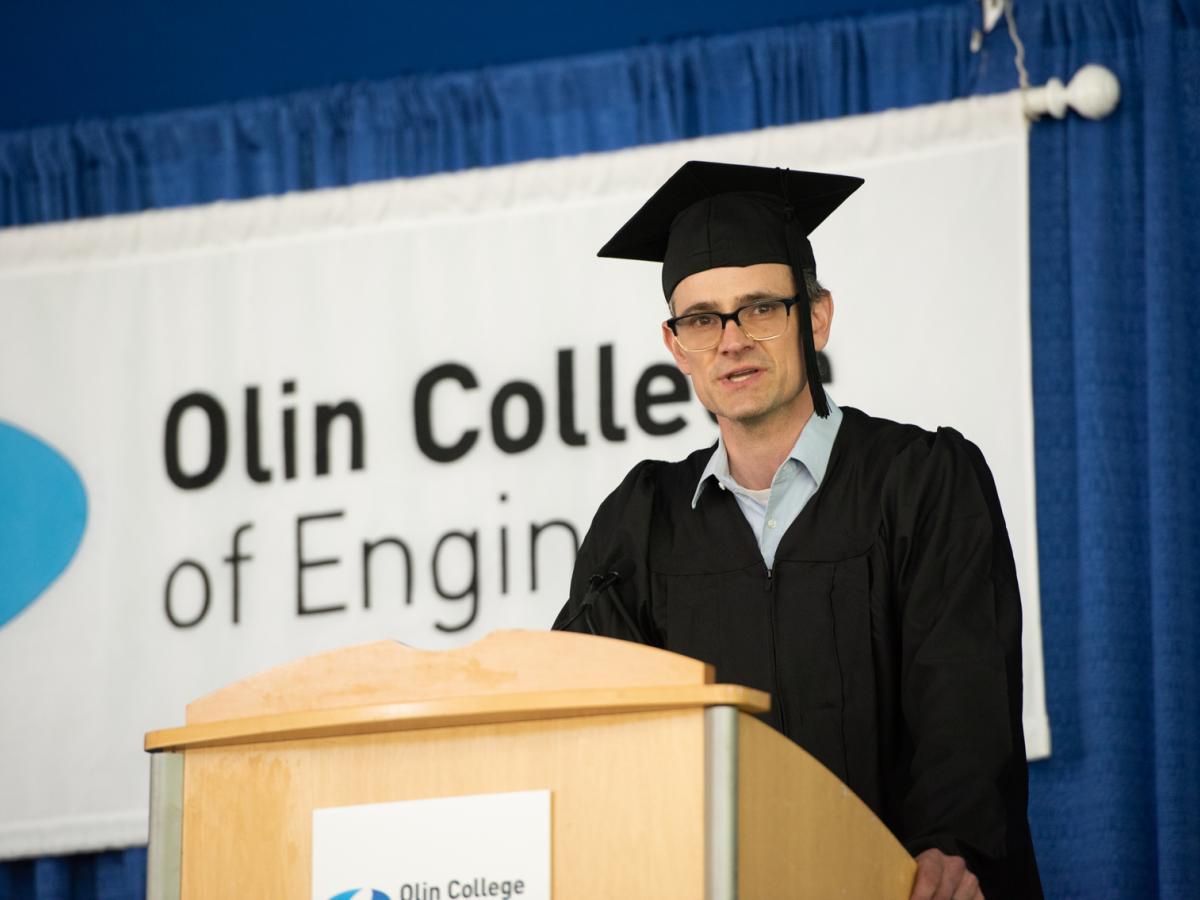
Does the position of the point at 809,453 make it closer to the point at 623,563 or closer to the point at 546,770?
the point at 623,563

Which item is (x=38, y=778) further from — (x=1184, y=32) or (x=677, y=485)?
(x=1184, y=32)

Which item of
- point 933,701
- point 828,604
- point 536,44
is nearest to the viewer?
point 933,701

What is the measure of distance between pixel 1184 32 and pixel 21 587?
2865mm

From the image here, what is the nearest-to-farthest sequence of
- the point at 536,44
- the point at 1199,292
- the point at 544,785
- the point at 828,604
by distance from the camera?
the point at 544,785, the point at 828,604, the point at 1199,292, the point at 536,44

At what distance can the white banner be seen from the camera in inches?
138

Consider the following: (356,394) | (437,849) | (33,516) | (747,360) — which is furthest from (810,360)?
(33,516)

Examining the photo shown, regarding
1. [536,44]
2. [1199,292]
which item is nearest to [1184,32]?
[1199,292]

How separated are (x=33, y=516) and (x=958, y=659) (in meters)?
2.56

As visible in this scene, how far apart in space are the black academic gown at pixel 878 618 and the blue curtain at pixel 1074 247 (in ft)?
3.07

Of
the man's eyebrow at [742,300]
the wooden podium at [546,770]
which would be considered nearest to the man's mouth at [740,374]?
the man's eyebrow at [742,300]

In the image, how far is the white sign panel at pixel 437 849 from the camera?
1578mm

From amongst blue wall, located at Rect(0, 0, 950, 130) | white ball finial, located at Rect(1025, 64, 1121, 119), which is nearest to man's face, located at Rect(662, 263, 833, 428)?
white ball finial, located at Rect(1025, 64, 1121, 119)

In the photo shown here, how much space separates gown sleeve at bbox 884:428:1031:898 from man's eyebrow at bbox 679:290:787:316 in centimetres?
32

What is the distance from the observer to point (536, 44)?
3965mm
